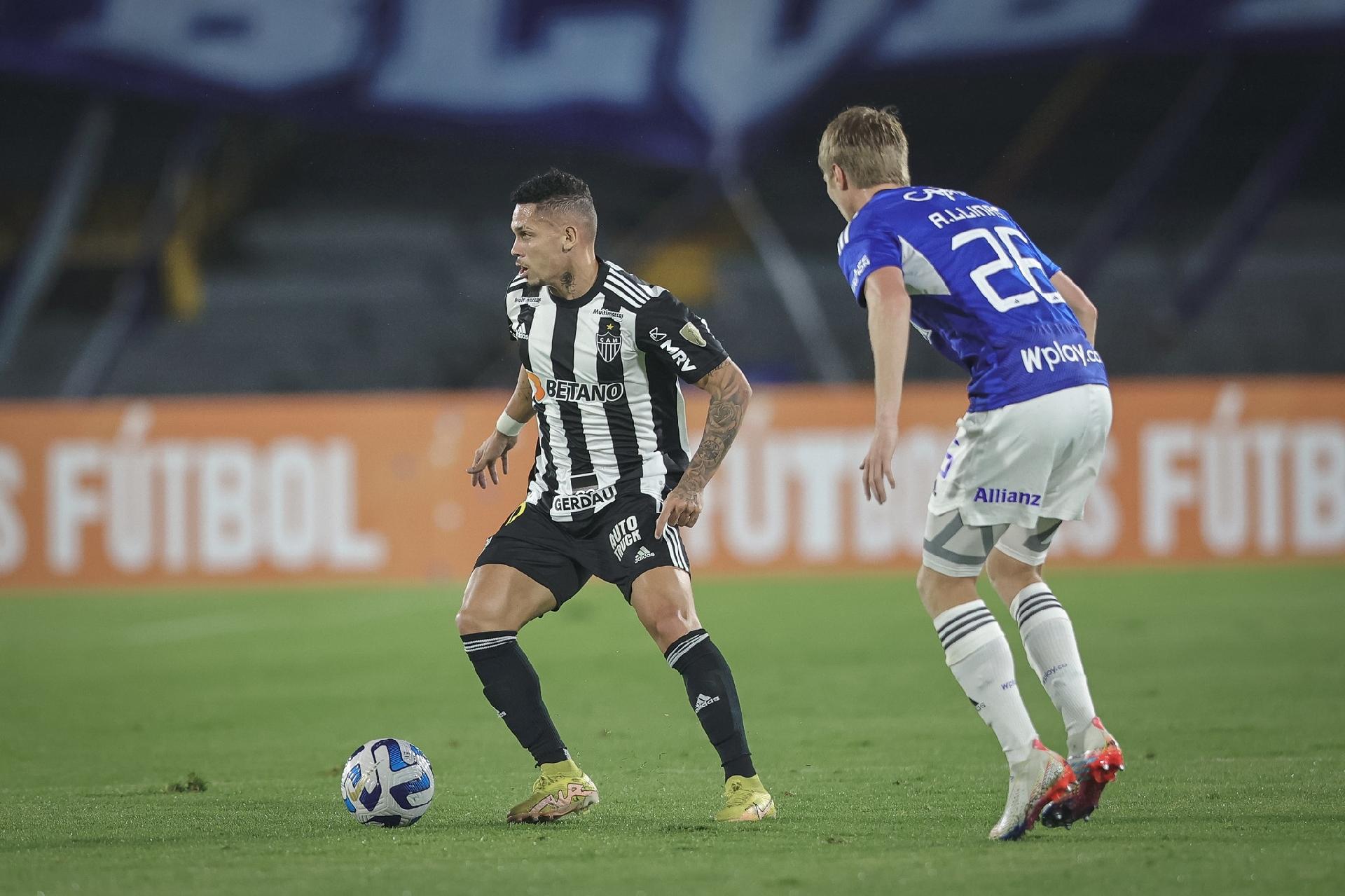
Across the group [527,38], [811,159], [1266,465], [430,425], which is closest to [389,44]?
[527,38]

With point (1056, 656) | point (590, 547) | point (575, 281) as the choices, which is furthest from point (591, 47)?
point (1056, 656)

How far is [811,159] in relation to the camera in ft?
70.3

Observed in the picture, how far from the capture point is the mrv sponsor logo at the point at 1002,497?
4387mm

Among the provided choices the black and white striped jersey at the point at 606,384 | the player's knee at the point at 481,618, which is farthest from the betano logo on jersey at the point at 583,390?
the player's knee at the point at 481,618

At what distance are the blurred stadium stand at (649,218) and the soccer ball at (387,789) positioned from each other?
45.5 feet

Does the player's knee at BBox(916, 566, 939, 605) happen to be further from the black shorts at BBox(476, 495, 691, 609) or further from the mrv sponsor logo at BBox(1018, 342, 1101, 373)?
the black shorts at BBox(476, 495, 691, 609)

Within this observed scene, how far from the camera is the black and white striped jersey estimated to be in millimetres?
5039

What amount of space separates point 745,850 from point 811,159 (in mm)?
17895

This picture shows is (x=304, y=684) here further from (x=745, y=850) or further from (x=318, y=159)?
(x=318, y=159)

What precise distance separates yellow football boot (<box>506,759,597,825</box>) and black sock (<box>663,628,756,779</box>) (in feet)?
1.31

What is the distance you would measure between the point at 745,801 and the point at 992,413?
126 centimetres

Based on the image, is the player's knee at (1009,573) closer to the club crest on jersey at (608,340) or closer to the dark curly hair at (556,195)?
the club crest on jersey at (608,340)

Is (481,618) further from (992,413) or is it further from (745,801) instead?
(992,413)

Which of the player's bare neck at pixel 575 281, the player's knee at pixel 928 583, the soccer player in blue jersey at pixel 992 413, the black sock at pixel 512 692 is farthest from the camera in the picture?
the player's bare neck at pixel 575 281
